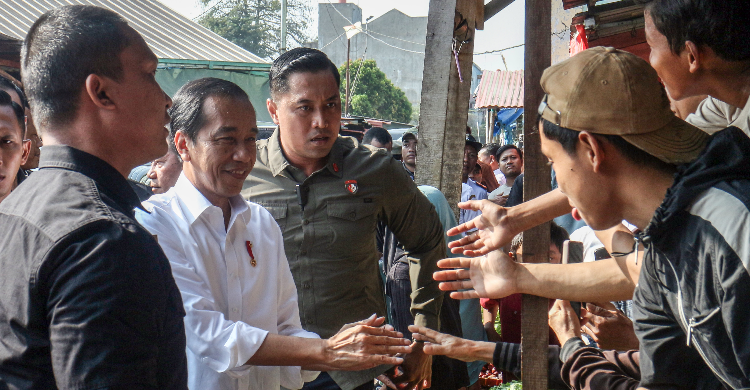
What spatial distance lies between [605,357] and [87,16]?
81.3 inches

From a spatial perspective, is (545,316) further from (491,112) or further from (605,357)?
(491,112)

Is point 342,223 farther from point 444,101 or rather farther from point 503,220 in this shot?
point 444,101

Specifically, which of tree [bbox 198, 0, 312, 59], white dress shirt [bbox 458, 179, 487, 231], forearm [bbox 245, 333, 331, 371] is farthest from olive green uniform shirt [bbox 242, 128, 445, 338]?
tree [bbox 198, 0, 312, 59]

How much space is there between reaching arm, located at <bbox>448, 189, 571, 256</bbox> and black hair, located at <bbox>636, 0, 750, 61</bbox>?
2.29ft

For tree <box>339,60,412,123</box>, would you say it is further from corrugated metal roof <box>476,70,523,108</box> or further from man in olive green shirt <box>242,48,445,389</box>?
man in olive green shirt <box>242,48,445,389</box>

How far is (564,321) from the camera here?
2461 millimetres

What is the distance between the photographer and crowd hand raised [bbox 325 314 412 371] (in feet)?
6.77

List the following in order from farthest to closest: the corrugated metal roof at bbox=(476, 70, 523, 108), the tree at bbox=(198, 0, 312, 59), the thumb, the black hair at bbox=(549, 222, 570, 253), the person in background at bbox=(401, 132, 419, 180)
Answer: the tree at bbox=(198, 0, 312, 59) → the corrugated metal roof at bbox=(476, 70, 523, 108) → the person in background at bbox=(401, 132, 419, 180) → the black hair at bbox=(549, 222, 570, 253) → the thumb

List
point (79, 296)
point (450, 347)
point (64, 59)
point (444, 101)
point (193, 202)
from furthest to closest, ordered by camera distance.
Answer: point (444, 101), point (450, 347), point (193, 202), point (64, 59), point (79, 296)

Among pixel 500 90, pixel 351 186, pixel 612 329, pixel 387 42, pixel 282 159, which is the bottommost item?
pixel 612 329

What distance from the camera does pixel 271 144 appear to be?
3.10 m

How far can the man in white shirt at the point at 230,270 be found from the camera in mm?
1932

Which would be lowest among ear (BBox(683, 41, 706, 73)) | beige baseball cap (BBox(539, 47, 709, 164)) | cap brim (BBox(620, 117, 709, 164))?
cap brim (BBox(620, 117, 709, 164))

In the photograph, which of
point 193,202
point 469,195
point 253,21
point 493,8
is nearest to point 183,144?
point 193,202
